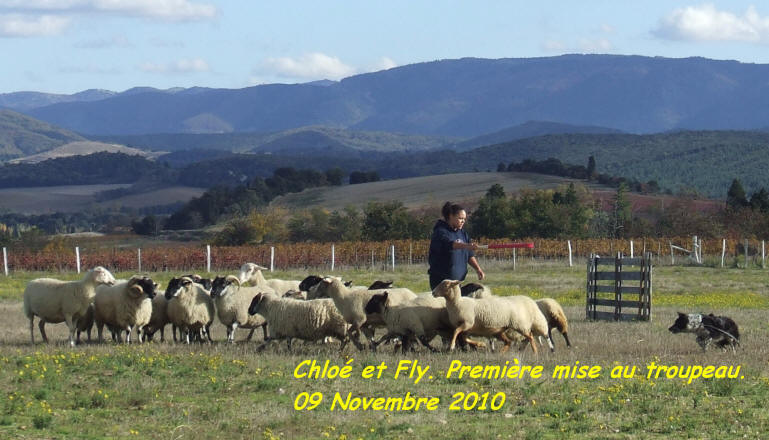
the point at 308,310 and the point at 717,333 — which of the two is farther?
the point at 308,310

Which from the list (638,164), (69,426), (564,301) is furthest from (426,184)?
(69,426)

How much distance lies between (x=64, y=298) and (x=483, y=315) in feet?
25.3

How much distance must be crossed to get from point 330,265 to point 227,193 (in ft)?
235

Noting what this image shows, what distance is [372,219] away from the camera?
71812mm

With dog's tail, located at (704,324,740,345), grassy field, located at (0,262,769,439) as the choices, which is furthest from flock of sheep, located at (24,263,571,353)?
dog's tail, located at (704,324,740,345)

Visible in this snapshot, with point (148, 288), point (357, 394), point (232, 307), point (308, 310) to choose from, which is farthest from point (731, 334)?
point (148, 288)

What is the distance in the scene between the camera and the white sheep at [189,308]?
19734mm

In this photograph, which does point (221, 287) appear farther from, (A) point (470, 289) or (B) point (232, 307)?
(A) point (470, 289)

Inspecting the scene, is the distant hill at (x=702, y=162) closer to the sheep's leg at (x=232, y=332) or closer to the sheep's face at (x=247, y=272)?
the sheep's face at (x=247, y=272)

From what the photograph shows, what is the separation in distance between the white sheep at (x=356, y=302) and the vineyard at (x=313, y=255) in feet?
97.9

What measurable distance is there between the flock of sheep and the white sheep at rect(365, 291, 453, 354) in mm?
16

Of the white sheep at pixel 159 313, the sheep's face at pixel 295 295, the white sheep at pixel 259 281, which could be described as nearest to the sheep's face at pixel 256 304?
the sheep's face at pixel 295 295

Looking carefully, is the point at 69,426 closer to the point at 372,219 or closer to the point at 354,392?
the point at 354,392

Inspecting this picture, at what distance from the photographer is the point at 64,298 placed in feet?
63.8
